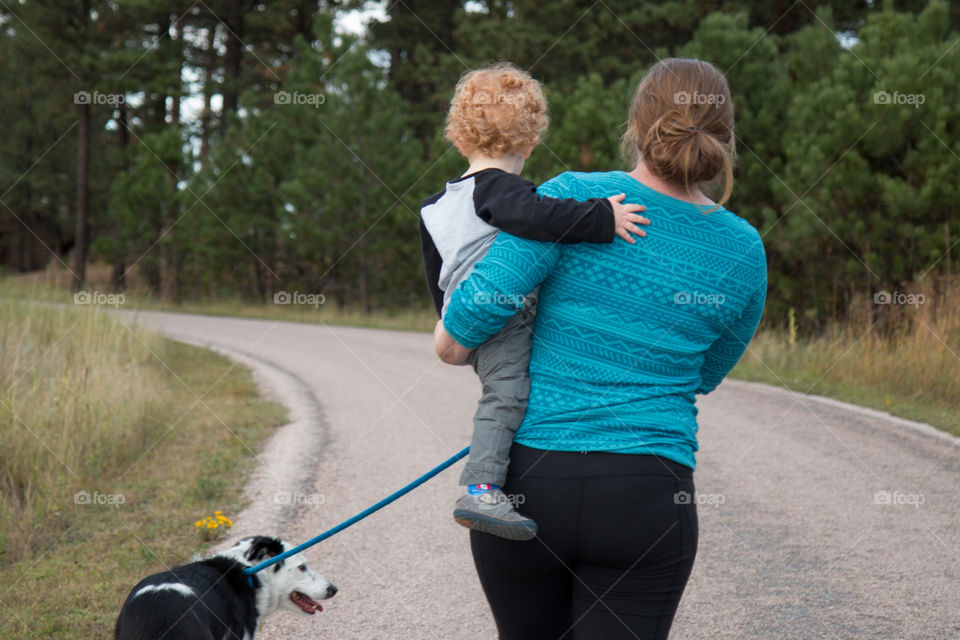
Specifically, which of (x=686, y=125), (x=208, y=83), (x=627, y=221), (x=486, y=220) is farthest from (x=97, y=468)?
(x=208, y=83)

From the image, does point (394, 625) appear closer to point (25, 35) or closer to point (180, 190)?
point (180, 190)

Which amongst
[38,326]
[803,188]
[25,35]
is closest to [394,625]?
[38,326]

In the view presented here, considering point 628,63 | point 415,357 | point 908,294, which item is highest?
point 628,63

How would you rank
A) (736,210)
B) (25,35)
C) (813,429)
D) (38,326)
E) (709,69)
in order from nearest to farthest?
(709,69) → (813,429) → (38,326) → (736,210) → (25,35)

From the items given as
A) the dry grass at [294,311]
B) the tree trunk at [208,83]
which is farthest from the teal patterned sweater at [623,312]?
the tree trunk at [208,83]

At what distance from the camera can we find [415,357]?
13750mm

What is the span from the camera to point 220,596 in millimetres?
3307

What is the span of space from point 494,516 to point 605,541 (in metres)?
0.24

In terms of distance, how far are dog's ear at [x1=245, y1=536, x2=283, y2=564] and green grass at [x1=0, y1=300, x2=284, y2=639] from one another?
2.39 feet

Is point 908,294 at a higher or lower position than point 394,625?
higher

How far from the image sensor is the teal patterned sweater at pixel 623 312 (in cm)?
173

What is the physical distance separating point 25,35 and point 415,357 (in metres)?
29.9

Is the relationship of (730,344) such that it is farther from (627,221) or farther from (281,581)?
(281,581)

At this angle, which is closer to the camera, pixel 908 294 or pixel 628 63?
pixel 908 294
